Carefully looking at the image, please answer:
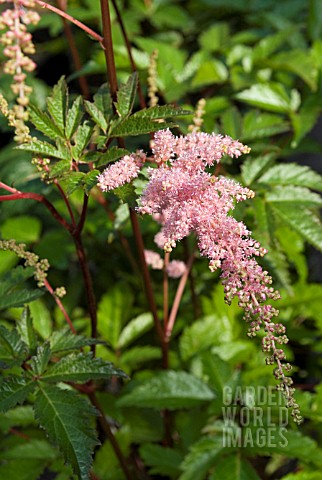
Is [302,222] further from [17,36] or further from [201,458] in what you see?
[17,36]

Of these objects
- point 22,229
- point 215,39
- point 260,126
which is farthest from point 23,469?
point 215,39

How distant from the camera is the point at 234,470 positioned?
1.76 m

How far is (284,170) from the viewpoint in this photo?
1.90 metres

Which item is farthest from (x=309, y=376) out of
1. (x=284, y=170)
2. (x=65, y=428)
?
(x=65, y=428)

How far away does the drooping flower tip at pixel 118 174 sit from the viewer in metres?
1.18

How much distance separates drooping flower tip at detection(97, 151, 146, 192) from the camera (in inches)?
46.4

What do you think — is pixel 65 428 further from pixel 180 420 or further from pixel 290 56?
pixel 290 56

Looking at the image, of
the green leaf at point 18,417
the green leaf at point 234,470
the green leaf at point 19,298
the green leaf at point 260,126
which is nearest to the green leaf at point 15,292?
the green leaf at point 19,298

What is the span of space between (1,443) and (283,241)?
1.26 metres

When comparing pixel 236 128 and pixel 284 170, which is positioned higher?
pixel 236 128

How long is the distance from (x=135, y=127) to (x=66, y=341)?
0.57 meters

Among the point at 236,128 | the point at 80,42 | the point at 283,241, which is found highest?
the point at 80,42

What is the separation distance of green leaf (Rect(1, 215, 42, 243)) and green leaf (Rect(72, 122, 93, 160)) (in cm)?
132

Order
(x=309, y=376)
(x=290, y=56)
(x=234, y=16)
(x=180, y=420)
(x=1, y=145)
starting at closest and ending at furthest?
(x=180, y=420), (x=290, y=56), (x=309, y=376), (x=234, y=16), (x=1, y=145)
